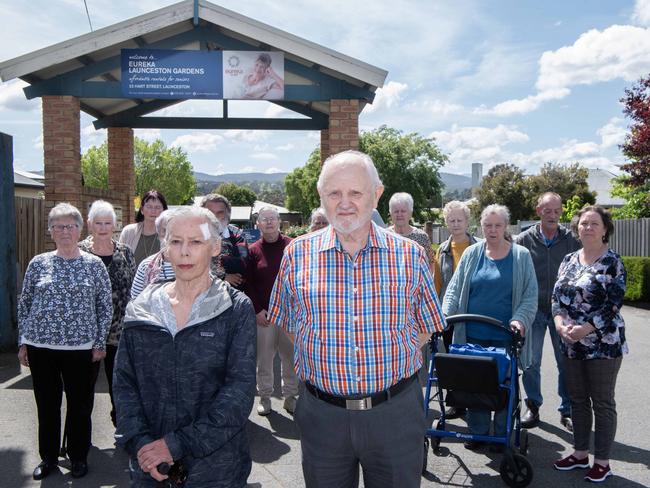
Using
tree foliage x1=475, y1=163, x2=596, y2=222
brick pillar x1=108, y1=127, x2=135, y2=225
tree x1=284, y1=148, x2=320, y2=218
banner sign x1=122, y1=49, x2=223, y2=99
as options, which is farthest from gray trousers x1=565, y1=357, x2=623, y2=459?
tree foliage x1=475, y1=163, x2=596, y2=222

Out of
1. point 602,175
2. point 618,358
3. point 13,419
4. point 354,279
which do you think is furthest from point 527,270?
point 602,175

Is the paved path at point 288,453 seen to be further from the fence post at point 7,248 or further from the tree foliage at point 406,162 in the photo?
the tree foliage at point 406,162

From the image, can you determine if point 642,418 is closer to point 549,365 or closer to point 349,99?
point 549,365

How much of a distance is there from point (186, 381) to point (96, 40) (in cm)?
816

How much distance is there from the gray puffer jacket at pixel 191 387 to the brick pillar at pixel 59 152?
7605mm

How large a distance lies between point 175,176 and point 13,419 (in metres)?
54.3

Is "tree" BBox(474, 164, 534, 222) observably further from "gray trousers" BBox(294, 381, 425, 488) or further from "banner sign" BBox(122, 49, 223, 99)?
"gray trousers" BBox(294, 381, 425, 488)

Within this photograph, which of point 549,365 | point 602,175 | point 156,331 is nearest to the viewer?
point 156,331

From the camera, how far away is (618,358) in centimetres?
429

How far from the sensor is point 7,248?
8242mm

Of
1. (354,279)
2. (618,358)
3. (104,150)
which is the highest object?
(104,150)

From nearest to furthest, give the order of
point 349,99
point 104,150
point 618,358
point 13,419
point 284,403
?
point 618,358
point 13,419
point 284,403
point 349,99
point 104,150

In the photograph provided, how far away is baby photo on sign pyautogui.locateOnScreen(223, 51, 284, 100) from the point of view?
9625 millimetres

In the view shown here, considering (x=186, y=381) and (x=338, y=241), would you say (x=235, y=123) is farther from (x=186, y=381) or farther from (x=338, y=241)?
(x=186, y=381)
